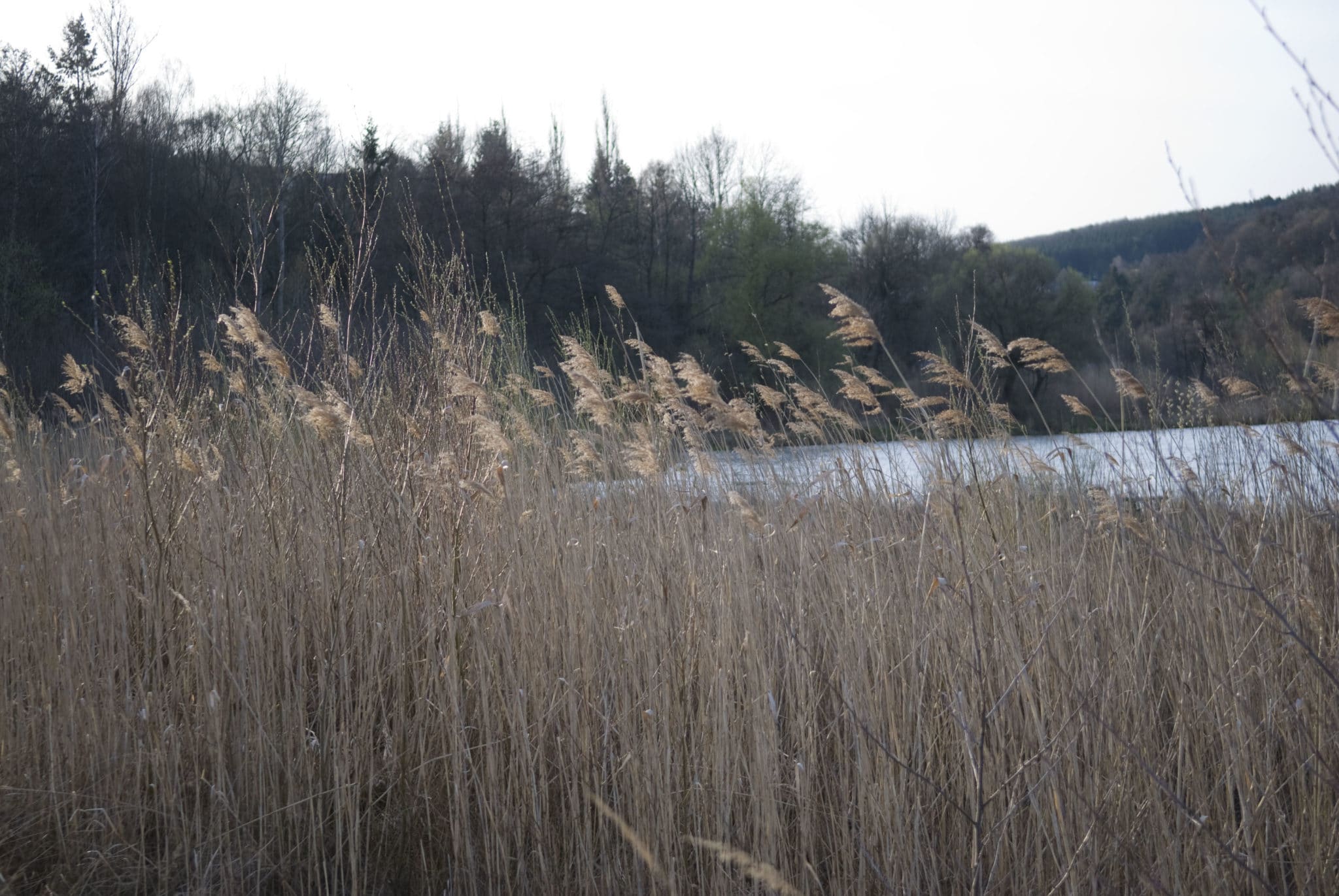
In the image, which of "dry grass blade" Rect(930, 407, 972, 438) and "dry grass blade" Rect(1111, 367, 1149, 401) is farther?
"dry grass blade" Rect(1111, 367, 1149, 401)

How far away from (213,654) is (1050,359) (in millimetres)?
2821

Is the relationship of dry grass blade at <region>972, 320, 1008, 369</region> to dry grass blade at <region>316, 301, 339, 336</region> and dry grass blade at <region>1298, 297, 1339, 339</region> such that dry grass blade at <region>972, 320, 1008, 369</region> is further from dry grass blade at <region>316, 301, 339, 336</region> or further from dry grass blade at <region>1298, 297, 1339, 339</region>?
dry grass blade at <region>316, 301, 339, 336</region>

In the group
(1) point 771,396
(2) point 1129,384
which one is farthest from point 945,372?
(1) point 771,396

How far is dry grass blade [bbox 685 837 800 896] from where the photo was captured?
60.5 inches

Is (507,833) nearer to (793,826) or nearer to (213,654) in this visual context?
(793,826)

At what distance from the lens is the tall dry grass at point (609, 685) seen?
206 cm

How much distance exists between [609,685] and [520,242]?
70.5 ft

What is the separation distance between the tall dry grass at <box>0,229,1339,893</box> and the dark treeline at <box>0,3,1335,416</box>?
872 millimetres

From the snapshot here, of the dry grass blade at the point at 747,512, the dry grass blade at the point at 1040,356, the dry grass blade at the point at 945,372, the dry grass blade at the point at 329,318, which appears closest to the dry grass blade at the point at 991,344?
the dry grass blade at the point at 1040,356

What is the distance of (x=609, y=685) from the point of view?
103 inches

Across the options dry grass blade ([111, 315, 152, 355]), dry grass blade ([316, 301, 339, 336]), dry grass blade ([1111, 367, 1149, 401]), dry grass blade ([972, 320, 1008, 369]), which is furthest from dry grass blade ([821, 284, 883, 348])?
dry grass blade ([111, 315, 152, 355])

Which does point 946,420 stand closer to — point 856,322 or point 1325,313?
point 856,322

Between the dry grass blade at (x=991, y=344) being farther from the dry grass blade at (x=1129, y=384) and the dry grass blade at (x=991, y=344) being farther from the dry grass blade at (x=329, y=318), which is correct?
the dry grass blade at (x=329, y=318)

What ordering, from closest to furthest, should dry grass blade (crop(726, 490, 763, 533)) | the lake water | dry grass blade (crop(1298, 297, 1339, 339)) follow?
1. dry grass blade (crop(1298, 297, 1339, 339))
2. dry grass blade (crop(726, 490, 763, 533))
3. the lake water
